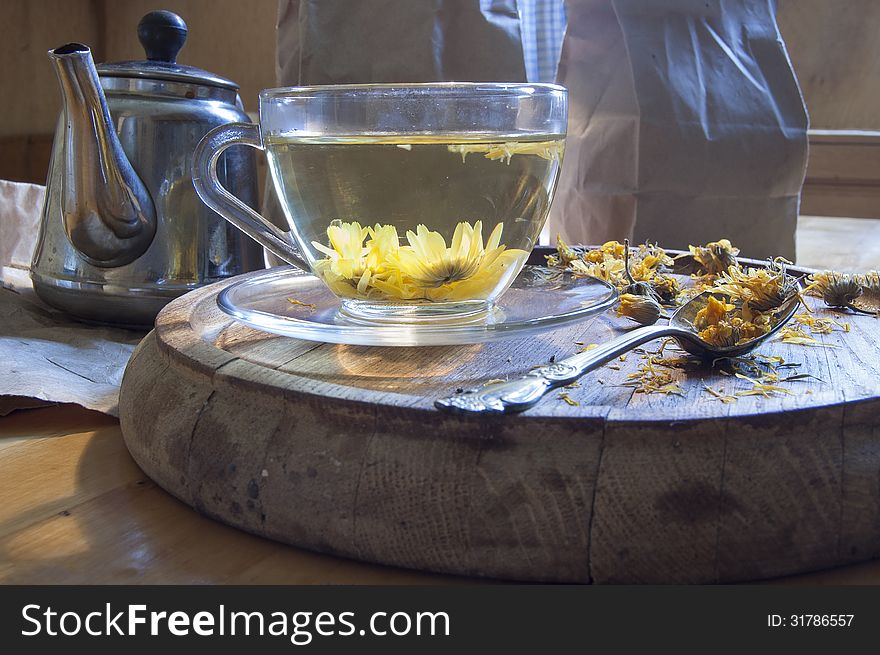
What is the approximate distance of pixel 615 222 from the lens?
988 millimetres

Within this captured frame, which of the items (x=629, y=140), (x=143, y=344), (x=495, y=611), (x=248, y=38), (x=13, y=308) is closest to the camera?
(x=495, y=611)

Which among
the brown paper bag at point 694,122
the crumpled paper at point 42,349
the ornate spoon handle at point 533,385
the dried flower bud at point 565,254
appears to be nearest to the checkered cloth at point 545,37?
the brown paper bag at point 694,122

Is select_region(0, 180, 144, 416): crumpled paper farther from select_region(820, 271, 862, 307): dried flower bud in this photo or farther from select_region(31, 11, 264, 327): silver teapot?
select_region(820, 271, 862, 307): dried flower bud

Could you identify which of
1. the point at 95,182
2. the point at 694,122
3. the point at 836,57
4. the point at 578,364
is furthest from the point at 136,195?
the point at 836,57

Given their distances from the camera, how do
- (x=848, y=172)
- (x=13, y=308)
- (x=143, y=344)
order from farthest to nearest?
1. (x=848, y=172)
2. (x=13, y=308)
3. (x=143, y=344)

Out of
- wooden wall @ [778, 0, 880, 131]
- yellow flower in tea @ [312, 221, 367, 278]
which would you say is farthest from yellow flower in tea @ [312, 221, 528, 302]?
wooden wall @ [778, 0, 880, 131]

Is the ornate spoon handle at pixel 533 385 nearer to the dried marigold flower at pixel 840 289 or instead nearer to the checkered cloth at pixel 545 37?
the dried marigold flower at pixel 840 289

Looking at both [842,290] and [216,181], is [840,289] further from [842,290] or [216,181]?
[216,181]

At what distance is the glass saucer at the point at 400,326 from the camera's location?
17.3 inches

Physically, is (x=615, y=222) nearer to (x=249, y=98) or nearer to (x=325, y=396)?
(x=325, y=396)

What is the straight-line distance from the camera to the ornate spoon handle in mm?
341

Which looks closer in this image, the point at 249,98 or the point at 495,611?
the point at 495,611

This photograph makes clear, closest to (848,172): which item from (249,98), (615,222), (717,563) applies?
(615,222)

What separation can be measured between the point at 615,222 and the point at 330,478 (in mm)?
693
